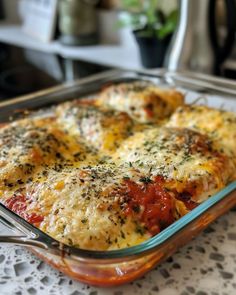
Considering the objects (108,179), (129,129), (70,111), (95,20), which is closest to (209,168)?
(108,179)

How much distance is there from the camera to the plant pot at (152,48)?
1.72 meters

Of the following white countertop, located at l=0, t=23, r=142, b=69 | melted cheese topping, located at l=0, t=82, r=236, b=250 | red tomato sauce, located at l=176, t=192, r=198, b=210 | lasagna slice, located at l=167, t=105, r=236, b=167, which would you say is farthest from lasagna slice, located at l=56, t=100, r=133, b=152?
white countertop, located at l=0, t=23, r=142, b=69

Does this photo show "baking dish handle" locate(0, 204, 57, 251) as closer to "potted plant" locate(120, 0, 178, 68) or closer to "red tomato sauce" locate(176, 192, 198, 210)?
"red tomato sauce" locate(176, 192, 198, 210)

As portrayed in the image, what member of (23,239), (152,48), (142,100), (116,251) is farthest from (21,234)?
(152,48)

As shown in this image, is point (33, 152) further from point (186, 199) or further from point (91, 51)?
point (91, 51)

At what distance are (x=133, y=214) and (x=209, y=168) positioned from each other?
219mm

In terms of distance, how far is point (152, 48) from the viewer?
5.68ft

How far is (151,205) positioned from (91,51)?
1584 mm

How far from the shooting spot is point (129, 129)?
1.11 metres

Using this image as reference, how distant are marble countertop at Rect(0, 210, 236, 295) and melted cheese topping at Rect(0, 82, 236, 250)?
0.06 metres

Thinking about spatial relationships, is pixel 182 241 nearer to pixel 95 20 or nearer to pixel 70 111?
pixel 70 111

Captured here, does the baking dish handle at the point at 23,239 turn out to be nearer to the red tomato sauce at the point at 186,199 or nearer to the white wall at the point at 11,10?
the red tomato sauce at the point at 186,199

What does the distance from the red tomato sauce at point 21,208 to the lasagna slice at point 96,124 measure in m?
0.29

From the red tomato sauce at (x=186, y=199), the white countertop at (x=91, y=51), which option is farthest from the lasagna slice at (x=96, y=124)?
the white countertop at (x=91, y=51)
